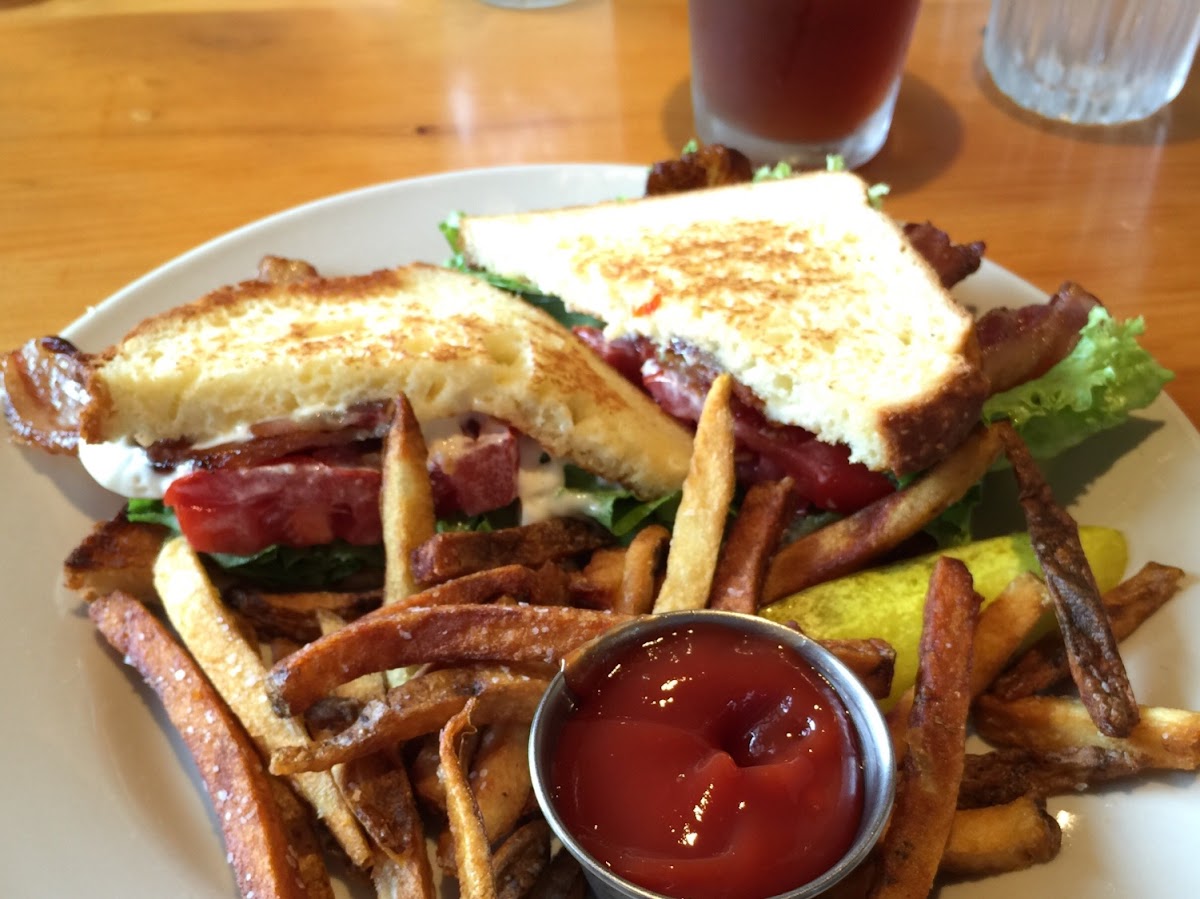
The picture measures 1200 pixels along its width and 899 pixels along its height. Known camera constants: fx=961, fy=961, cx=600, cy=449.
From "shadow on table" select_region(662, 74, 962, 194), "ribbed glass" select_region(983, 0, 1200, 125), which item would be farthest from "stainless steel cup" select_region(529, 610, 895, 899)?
"ribbed glass" select_region(983, 0, 1200, 125)

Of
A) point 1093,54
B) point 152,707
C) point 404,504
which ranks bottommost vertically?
point 152,707

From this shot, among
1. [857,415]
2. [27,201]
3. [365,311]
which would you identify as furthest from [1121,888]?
[27,201]

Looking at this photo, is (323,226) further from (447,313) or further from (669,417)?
(669,417)

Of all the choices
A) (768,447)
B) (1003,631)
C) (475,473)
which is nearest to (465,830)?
(475,473)

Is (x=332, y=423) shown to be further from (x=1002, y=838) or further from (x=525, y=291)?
(x=1002, y=838)

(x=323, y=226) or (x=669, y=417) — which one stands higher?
(x=323, y=226)

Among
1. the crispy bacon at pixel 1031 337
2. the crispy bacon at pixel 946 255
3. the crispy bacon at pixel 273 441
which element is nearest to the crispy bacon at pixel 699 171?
the crispy bacon at pixel 946 255
